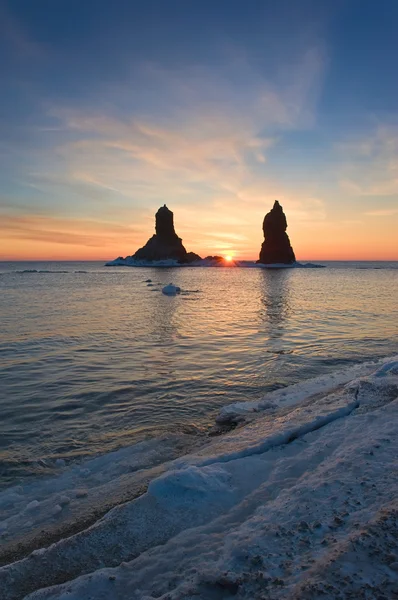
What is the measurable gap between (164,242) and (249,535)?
499ft

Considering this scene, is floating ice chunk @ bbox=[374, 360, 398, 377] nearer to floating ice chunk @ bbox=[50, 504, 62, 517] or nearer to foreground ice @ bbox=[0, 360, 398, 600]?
foreground ice @ bbox=[0, 360, 398, 600]

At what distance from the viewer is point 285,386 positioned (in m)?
10.5

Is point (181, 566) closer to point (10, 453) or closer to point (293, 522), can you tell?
point (293, 522)

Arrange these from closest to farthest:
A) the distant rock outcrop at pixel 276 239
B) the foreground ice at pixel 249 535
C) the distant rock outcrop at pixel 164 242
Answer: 1. the foreground ice at pixel 249 535
2. the distant rock outcrop at pixel 276 239
3. the distant rock outcrop at pixel 164 242

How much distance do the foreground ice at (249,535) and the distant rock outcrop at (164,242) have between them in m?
149

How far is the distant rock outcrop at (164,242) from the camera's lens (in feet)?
499

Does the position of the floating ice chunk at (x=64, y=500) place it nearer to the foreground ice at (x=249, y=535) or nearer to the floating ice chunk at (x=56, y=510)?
the floating ice chunk at (x=56, y=510)

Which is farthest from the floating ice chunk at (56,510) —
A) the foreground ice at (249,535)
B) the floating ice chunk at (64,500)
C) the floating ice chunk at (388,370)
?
the floating ice chunk at (388,370)

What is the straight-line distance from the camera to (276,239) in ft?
470

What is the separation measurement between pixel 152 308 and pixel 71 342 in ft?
42.5

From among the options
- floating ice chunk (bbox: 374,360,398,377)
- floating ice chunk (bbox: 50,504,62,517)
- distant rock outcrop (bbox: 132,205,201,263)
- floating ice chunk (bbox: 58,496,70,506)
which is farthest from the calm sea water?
distant rock outcrop (bbox: 132,205,201,263)

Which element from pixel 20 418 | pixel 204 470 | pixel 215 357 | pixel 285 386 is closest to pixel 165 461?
pixel 204 470

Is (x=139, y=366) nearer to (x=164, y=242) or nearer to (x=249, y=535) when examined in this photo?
(x=249, y=535)

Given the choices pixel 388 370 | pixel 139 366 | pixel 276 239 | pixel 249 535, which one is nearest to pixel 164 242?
pixel 276 239
